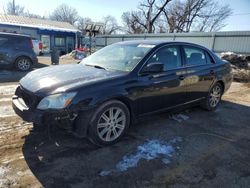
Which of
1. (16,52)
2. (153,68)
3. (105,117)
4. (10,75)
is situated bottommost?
(10,75)

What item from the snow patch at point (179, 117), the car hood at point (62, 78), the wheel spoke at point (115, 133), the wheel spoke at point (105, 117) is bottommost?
the snow patch at point (179, 117)

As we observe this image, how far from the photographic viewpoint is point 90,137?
10.8 ft

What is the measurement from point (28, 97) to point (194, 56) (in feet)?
11.1

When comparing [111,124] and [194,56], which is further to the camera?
[194,56]

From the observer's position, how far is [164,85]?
4055 mm

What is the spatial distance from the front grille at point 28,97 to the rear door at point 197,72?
281 cm

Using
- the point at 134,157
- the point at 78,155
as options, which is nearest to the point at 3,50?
the point at 78,155

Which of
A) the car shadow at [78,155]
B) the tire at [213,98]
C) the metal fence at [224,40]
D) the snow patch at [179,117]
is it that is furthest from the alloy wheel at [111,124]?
the metal fence at [224,40]

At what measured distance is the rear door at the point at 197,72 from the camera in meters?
4.62

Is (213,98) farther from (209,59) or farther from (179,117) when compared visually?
(179,117)

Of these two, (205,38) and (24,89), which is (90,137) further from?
(205,38)

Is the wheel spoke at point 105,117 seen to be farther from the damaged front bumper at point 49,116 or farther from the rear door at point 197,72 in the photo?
the rear door at point 197,72

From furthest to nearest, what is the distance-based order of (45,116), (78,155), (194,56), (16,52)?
(16,52)
(194,56)
(78,155)
(45,116)

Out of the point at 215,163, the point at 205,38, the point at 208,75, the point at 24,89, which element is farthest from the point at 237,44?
the point at 24,89
